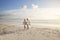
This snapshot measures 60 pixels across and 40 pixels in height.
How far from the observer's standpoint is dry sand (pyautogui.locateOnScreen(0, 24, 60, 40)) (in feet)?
5.01

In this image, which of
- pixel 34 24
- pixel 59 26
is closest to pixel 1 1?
pixel 34 24

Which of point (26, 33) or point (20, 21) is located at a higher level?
point (20, 21)

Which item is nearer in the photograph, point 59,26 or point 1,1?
point 59,26

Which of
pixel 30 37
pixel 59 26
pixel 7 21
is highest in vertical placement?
pixel 7 21

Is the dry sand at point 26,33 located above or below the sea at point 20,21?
below

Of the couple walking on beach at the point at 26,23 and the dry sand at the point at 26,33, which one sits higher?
the couple walking on beach at the point at 26,23

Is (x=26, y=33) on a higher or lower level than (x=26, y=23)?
lower

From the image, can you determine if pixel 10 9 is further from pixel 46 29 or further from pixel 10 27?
pixel 46 29

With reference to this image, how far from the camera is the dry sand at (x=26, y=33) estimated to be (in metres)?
1.53

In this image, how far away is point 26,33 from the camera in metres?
1.59

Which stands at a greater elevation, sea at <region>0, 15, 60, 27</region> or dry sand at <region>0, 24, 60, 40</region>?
sea at <region>0, 15, 60, 27</region>

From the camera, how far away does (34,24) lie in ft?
5.31

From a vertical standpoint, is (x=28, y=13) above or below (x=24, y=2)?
below

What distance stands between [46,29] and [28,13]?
1.09 feet
